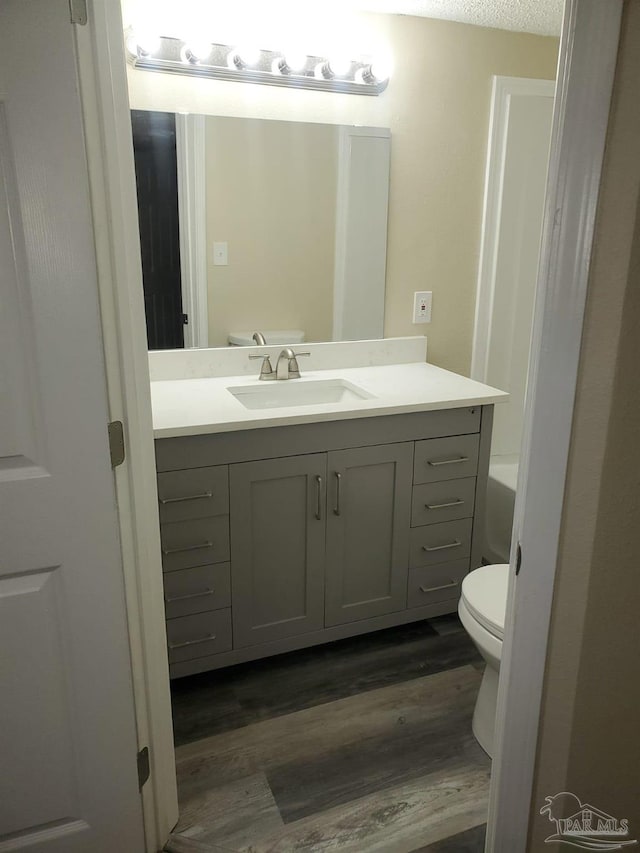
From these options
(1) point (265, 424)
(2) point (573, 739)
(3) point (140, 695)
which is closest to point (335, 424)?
(1) point (265, 424)

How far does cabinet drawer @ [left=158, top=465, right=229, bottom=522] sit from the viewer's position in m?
1.93

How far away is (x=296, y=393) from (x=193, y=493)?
65cm

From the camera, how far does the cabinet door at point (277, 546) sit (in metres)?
2.05

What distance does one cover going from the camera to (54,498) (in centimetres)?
126

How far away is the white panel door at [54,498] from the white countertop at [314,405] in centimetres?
60

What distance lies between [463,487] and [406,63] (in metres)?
→ 1.56

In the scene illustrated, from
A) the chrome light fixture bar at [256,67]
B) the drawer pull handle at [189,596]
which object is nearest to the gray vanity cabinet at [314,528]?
the drawer pull handle at [189,596]

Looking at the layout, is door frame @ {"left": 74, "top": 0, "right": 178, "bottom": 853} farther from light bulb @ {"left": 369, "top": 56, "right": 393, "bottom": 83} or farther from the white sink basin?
light bulb @ {"left": 369, "top": 56, "right": 393, "bottom": 83}

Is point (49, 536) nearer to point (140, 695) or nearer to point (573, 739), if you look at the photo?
point (140, 695)

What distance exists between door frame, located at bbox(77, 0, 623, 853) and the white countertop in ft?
1.79

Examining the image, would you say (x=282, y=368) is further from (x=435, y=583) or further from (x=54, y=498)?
(x=54, y=498)

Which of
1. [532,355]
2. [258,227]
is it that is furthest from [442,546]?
[532,355]

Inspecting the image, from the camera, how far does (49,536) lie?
127 cm

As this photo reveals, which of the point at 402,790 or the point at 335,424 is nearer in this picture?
the point at 402,790
